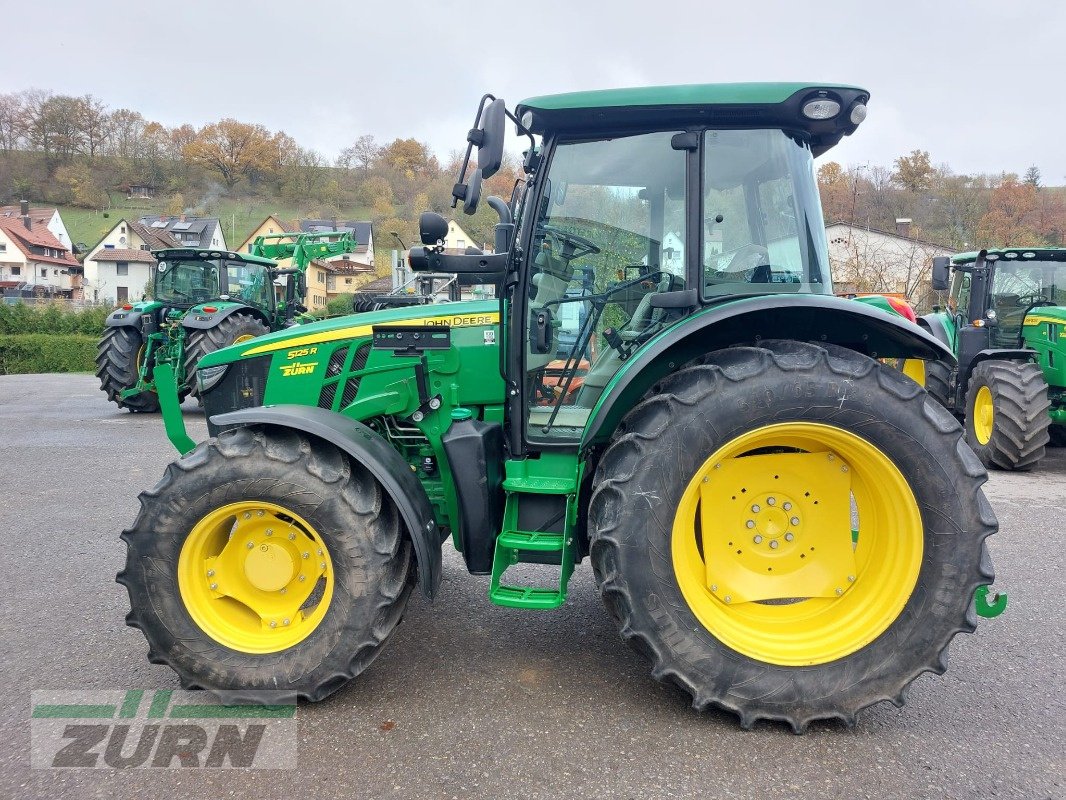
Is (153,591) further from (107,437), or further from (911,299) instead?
(911,299)

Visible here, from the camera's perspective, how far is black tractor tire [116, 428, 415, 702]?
8.52 feet

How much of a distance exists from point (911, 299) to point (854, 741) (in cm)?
1690

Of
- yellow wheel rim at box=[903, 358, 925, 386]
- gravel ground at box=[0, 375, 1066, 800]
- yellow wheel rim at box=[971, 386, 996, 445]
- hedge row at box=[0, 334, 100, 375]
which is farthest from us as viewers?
hedge row at box=[0, 334, 100, 375]

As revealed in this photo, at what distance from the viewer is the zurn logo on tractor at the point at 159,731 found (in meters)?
2.34

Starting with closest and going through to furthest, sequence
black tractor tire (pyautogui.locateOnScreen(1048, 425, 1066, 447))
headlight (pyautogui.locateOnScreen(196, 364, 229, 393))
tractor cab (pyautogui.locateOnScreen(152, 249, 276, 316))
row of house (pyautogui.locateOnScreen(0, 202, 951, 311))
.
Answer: headlight (pyautogui.locateOnScreen(196, 364, 229, 393)) → black tractor tire (pyautogui.locateOnScreen(1048, 425, 1066, 447)) → tractor cab (pyautogui.locateOnScreen(152, 249, 276, 316)) → row of house (pyautogui.locateOnScreen(0, 202, 951, 311))

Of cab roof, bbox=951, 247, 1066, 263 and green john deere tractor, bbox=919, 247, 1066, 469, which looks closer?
green john deere tractor, bbox=919, 247, 1066, 469

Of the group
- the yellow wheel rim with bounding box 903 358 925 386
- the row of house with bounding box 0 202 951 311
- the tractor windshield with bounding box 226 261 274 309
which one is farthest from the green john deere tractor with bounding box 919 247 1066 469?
the row of house with bounding box 0 202 951 311

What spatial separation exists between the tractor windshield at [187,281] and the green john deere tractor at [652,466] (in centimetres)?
1043

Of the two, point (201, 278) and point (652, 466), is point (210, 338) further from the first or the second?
point (652, 466)

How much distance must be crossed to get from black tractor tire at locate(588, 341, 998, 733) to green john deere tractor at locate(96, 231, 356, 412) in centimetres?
905

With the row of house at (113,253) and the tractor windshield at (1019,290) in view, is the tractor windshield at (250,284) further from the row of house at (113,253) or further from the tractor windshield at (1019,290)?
the row of house at (113,253)

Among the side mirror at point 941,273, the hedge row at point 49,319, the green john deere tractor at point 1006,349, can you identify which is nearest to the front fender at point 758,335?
the green john deere tractor at point 1006,349

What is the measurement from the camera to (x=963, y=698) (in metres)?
2.78

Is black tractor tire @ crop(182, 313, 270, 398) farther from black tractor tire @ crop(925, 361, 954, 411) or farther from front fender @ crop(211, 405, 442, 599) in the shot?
black tractor tire @ crop(925, 361, 954, 411)
